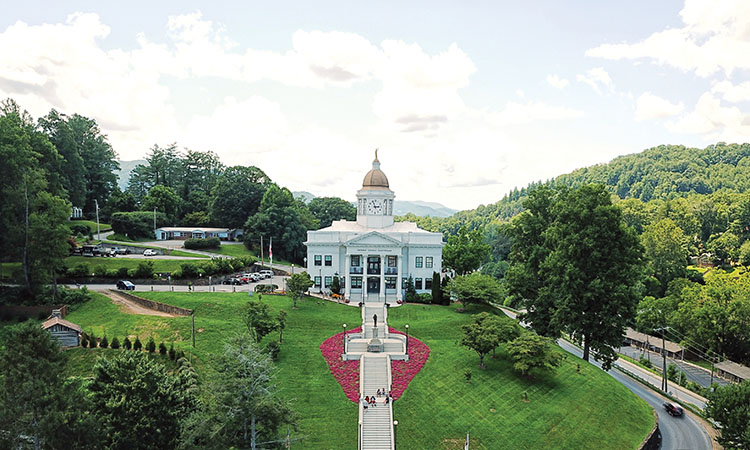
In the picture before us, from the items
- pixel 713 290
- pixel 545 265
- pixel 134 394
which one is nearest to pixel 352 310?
pixel 545 265

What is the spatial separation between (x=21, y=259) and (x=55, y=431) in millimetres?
37973

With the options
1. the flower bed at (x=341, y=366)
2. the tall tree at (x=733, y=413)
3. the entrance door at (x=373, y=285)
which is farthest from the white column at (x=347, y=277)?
the tall tree at (x=733, y=413)

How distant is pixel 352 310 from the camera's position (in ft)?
168

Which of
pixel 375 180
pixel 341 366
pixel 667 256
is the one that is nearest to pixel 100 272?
pixel 341 366

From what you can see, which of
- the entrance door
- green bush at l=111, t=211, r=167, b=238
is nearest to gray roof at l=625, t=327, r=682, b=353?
the entrance door

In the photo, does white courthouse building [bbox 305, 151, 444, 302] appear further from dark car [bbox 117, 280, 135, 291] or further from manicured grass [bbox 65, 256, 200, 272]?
dark car [bbox 117, 280, 135, 291]

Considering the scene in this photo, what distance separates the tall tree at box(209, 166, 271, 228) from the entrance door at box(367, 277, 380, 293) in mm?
44774

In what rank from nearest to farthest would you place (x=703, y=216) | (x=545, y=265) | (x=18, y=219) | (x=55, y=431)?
1. (x=55, y=431)
2. (x=545, y=265)
3. (x=18, y=219)
4. (x=703, y=216)

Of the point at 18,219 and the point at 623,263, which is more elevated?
the point at 18,219

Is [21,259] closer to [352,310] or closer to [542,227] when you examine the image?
[352,310]

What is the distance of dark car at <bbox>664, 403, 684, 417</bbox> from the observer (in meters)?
39.2

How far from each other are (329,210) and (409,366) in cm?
7565

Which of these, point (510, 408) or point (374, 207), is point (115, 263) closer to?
point (374, 207)

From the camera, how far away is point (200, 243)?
8100 centimetres
